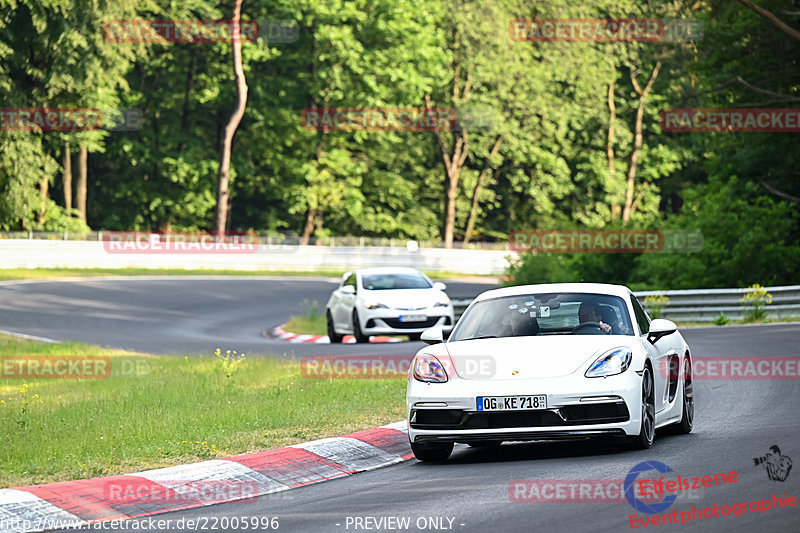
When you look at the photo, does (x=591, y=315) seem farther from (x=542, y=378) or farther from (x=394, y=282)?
(x=394, y=282)

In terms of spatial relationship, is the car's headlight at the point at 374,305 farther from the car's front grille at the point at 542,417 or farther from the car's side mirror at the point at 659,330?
the car's front grille at the point at 542,417

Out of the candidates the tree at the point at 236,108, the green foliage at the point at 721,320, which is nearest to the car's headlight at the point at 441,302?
the green foliage at the point at 721,320

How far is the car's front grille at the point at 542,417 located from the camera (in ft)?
30.9

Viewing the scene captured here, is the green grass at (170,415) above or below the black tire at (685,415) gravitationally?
below

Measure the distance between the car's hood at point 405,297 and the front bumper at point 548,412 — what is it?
15.4 m

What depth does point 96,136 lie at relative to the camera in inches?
2271

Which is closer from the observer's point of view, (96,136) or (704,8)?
(704,8)

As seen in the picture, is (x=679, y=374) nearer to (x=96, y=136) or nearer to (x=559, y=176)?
(x=96, y=136)

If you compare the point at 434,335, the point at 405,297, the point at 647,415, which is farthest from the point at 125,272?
the point at 647,415

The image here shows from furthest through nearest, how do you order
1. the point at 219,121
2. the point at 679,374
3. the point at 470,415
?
the point at 219,121 → the point at 679,374 → the point at 470,415

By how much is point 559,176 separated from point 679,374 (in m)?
65.9

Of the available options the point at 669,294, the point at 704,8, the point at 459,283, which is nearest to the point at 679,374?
the point at 669,294

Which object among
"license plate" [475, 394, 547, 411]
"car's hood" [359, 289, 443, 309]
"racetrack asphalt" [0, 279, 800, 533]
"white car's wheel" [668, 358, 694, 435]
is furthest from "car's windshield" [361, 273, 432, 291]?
"license plate" [475, 394, 547, 411]

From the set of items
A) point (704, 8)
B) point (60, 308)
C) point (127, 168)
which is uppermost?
point (704, 8)
